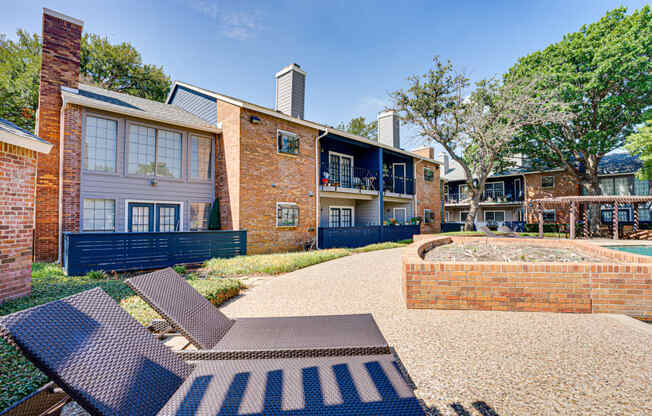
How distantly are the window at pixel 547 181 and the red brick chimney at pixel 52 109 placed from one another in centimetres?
3139

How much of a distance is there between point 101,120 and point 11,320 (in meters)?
10.5

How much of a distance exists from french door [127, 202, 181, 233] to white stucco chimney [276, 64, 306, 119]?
747 centimetres

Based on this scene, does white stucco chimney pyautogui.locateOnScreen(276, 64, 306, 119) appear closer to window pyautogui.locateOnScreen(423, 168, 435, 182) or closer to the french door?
the french door

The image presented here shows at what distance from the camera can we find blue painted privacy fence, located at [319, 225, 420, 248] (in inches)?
508

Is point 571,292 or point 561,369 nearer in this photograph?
point 561,369

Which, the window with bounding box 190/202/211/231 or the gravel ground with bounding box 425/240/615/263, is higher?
the window with bounding box 190/202/211/231

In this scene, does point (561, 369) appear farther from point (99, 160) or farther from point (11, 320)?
point (99, 160)

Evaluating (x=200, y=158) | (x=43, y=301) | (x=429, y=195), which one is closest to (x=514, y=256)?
(x=43, y=301)

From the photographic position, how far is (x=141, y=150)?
10.1 meters

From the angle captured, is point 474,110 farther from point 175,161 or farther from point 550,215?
point 175,161

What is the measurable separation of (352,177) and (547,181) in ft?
64.4

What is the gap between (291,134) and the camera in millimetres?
12500

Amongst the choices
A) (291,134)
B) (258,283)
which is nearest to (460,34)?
(291,134)

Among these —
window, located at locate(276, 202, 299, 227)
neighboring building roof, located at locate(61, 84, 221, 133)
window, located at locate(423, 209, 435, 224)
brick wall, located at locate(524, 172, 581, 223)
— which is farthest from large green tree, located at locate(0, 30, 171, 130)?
brick wall, located at locate(524, 172, 581, 223)
